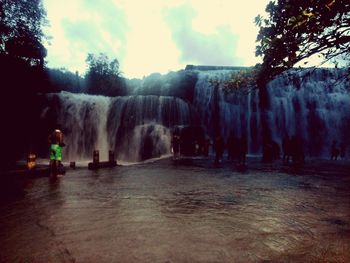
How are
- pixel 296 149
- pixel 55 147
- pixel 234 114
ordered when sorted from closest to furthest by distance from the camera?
1. pixel 55 147
2. pixel 296 149
3. pixel 234 114

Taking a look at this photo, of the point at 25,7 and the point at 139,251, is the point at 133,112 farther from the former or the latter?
the point at 139,251

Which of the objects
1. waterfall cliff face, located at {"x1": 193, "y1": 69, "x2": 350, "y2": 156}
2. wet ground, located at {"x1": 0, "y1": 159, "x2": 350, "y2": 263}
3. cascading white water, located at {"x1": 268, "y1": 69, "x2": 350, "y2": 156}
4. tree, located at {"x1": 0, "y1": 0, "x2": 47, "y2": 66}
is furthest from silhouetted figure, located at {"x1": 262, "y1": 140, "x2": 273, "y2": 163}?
tree, located at {"x1": 0, "y1": 0, "x2": 47, "y2": 66}

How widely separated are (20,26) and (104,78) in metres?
41.4

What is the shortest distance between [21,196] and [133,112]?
79.4 ft

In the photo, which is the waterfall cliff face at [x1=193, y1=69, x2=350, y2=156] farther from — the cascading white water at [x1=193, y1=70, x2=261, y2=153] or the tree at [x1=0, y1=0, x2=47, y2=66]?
the tree at [x1=0, y1=0, x2=47, y2=66]

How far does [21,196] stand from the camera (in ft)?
25.5

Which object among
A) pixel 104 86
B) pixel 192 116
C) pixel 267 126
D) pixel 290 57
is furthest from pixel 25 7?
pixel 104 86

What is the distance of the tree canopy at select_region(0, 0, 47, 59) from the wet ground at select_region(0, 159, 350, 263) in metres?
17.5

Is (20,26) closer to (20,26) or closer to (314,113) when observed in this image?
(20,26)

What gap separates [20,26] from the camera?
911 inches

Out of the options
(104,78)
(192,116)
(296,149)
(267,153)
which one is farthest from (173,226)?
(104,78)

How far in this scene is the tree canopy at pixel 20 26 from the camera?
21873mm

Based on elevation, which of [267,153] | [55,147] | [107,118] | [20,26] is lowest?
[267,153]

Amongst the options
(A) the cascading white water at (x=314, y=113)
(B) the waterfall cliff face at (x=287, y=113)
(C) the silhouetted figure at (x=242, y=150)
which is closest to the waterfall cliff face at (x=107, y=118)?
(B) the waterfall cliff face at (x=287, y=113)
